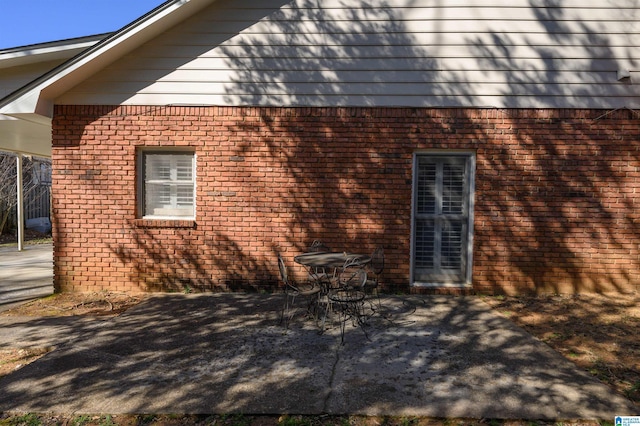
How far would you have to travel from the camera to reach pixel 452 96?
6.46 m

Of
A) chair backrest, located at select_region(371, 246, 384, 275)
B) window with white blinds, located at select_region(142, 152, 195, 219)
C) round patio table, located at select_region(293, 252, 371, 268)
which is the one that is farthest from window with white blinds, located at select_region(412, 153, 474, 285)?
window with white blinds, located at select_region(142, 152, 195, 219)

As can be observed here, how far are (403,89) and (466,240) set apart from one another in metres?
2.78

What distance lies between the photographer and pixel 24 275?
8.27m

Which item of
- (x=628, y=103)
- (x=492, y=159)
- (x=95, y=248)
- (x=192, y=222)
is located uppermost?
(x=628, y=103)

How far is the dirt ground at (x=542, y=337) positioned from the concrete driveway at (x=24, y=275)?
0.57 metres

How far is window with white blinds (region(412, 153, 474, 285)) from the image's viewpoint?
22.0 ft

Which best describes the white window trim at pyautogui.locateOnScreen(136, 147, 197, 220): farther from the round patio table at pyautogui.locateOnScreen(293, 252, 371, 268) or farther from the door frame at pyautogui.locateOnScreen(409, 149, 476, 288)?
the door frame at pyautogui.locateOnScreen(409, 149, 476, 288)

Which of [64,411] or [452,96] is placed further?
[452,96]

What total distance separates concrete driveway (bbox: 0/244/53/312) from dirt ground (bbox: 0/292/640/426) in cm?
57

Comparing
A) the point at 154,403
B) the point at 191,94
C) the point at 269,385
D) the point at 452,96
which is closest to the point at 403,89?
the point at 452,96

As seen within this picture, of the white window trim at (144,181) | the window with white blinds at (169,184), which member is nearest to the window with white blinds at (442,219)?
the white window trim at (144,181)

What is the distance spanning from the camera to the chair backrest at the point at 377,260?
5.83m

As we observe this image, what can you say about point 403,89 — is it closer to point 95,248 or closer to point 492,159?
point 492,159

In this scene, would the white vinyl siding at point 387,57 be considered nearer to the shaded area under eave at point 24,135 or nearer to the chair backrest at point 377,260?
the shaded area under eave at point 24,135
